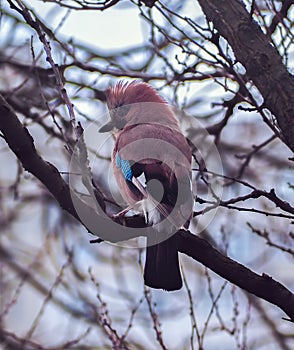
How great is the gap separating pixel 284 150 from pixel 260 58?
5.65m

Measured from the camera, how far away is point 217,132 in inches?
220

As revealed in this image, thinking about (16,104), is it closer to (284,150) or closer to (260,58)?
(260,58)

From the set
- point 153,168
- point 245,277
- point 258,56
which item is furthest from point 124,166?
point 245,277

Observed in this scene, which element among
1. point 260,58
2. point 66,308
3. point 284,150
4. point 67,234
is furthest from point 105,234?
point 284,150

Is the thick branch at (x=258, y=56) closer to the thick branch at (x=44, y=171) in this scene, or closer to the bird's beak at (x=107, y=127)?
the thick branch at (x=44, y=171)

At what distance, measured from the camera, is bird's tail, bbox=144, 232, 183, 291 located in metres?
3.80

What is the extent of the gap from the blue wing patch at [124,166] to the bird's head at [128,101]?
58 centimetres

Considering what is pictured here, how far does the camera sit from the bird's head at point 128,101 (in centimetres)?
534

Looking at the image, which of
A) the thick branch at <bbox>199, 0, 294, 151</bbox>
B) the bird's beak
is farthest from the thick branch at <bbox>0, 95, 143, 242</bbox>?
the bird's beak

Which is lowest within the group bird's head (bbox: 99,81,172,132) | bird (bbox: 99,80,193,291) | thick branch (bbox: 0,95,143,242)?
thick branch (bbox: 0,95,143,242)

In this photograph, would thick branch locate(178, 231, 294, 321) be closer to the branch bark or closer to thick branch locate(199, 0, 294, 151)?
the branch bark

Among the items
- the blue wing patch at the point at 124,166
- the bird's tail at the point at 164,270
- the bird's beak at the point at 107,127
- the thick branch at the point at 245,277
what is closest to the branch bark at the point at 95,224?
the thick branch at the point at 245,277

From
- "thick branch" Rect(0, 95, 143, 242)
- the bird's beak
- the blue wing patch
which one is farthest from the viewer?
the bird's beak

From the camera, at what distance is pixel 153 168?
172 inches
